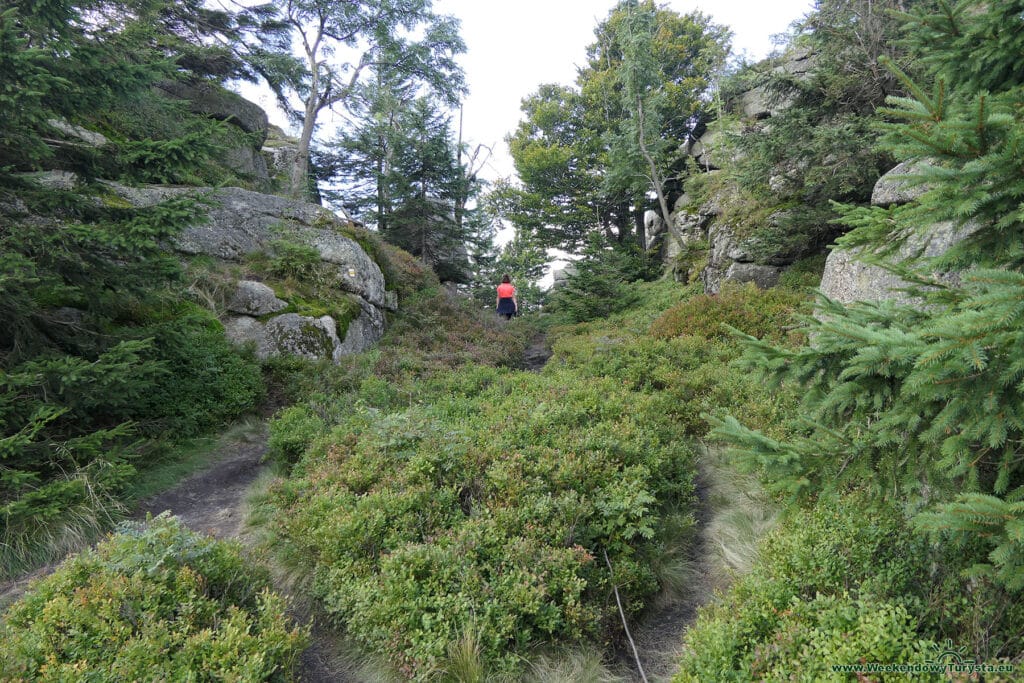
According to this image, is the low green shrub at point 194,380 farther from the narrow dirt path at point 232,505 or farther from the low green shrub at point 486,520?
the low green shrub at point 486,520

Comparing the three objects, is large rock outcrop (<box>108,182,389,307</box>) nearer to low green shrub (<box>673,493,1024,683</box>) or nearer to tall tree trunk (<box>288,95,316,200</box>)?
tall tree trunk (<box>288,95,316,200</box>)

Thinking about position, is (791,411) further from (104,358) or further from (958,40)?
(104,358)

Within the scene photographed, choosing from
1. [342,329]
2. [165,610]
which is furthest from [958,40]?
[342,329]

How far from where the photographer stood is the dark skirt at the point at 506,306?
18.4 meters

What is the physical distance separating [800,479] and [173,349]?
8747 mm

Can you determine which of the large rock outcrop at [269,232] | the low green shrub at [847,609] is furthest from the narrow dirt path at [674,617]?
the large rock outcrop at [269,232]

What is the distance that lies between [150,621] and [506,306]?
15867 millimetres

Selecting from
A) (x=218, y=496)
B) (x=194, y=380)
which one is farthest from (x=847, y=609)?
(x=194, y=380)

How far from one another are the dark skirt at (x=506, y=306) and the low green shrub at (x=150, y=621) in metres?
14.9

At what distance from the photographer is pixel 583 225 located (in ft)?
92.2

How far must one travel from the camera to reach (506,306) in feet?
60.6

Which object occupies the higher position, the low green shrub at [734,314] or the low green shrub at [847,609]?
the low green shrub at [734,314]

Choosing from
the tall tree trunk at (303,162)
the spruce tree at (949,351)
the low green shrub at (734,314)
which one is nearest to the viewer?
the spruce tree at (949,351)

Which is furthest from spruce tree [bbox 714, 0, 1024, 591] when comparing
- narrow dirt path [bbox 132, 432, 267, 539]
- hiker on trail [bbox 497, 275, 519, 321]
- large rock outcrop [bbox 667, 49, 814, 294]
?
hiker on trail [bbox 497, 275, 519, 321]
